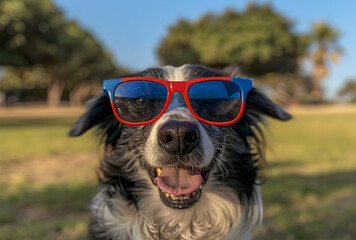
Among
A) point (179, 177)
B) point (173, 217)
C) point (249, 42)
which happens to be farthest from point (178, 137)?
point (249, 42)

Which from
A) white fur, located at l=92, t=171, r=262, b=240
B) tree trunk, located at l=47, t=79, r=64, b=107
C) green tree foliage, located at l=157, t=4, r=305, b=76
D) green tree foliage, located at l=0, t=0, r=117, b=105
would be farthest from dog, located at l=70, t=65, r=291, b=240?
tree trunk, located at l=47, t=79, r=64, b=107

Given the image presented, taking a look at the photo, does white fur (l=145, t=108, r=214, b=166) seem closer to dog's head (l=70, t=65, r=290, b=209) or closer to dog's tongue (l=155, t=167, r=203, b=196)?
dog's head (l=70, t=65, r=290, b=209)

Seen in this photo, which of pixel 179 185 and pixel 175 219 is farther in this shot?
pixel 175 219

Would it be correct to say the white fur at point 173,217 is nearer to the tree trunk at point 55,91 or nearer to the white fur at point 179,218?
the white fur at point 179,218

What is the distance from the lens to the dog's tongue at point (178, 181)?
7.36ft

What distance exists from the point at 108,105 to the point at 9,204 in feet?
10.6

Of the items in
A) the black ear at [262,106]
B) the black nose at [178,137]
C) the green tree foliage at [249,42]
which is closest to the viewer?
the black nose at [178,137]

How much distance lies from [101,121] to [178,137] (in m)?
1.01

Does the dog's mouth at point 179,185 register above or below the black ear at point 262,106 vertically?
below

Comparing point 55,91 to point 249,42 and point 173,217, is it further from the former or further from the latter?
point 173,217

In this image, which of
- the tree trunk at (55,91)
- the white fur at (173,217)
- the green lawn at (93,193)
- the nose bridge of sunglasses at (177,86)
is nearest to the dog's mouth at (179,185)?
→ the white fur at (173,217)

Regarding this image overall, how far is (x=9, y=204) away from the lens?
5.00 meters

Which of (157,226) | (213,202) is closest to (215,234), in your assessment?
(213,202)

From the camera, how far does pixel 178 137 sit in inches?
81.3
